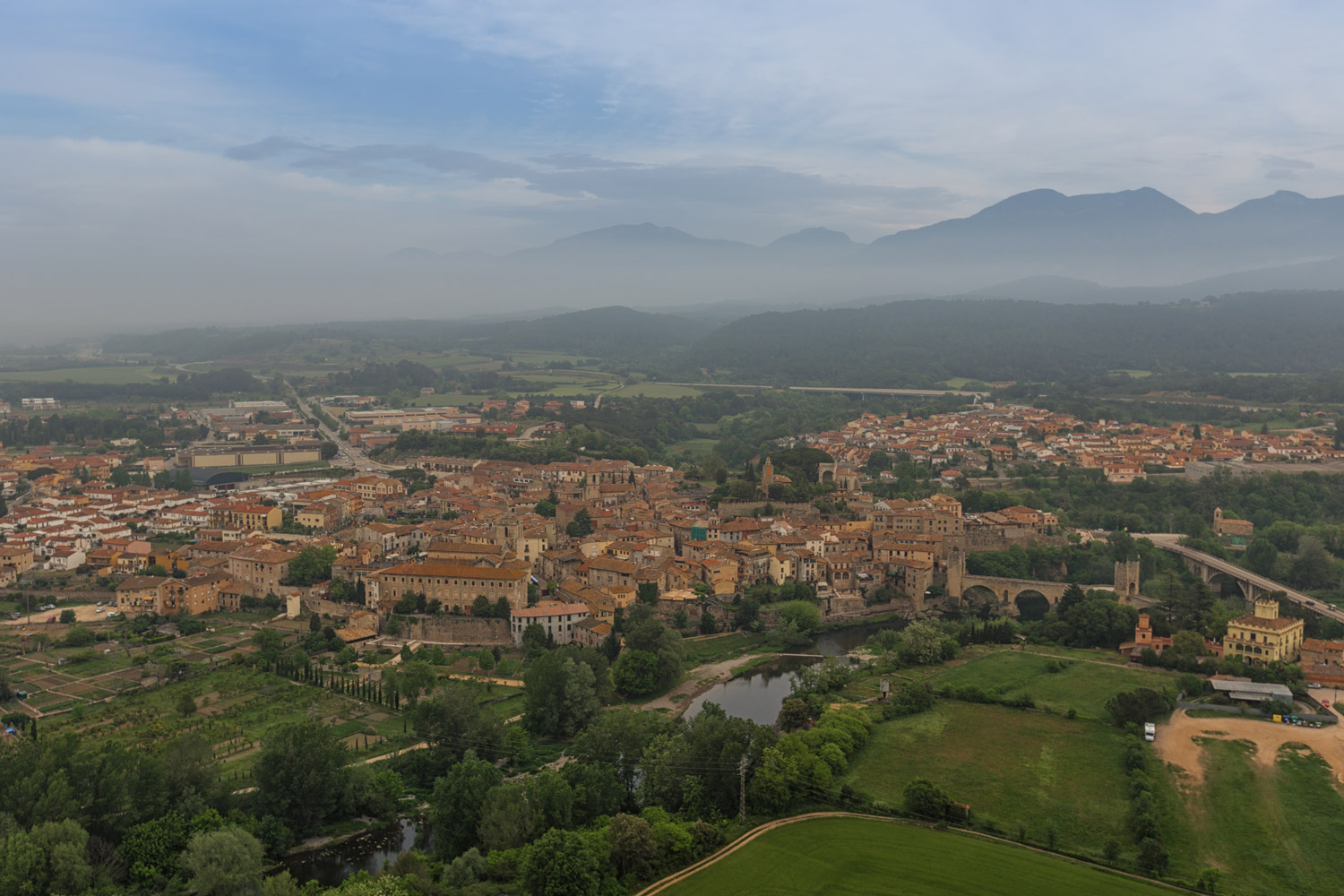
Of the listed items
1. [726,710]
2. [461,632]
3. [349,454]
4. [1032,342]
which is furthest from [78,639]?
[1032,342]

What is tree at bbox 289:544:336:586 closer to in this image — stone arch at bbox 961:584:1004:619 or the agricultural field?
the agricultural field

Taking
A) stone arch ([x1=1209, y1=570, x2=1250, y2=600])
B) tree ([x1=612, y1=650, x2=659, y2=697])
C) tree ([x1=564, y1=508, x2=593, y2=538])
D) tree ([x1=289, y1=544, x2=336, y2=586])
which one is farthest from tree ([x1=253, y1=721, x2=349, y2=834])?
stone arch ([x1=1209, y1=570, x2=1250, y2=600])

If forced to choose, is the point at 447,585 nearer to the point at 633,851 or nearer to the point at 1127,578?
the point at 633,851

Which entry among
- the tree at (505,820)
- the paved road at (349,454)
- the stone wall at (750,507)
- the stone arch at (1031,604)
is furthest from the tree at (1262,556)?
the paved road at (349,454)

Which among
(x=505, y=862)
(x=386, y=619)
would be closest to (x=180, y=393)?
(x=386, y=619)

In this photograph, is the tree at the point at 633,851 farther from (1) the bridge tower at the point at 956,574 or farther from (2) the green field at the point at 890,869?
(1) the bridge tower at the point at 956,574
